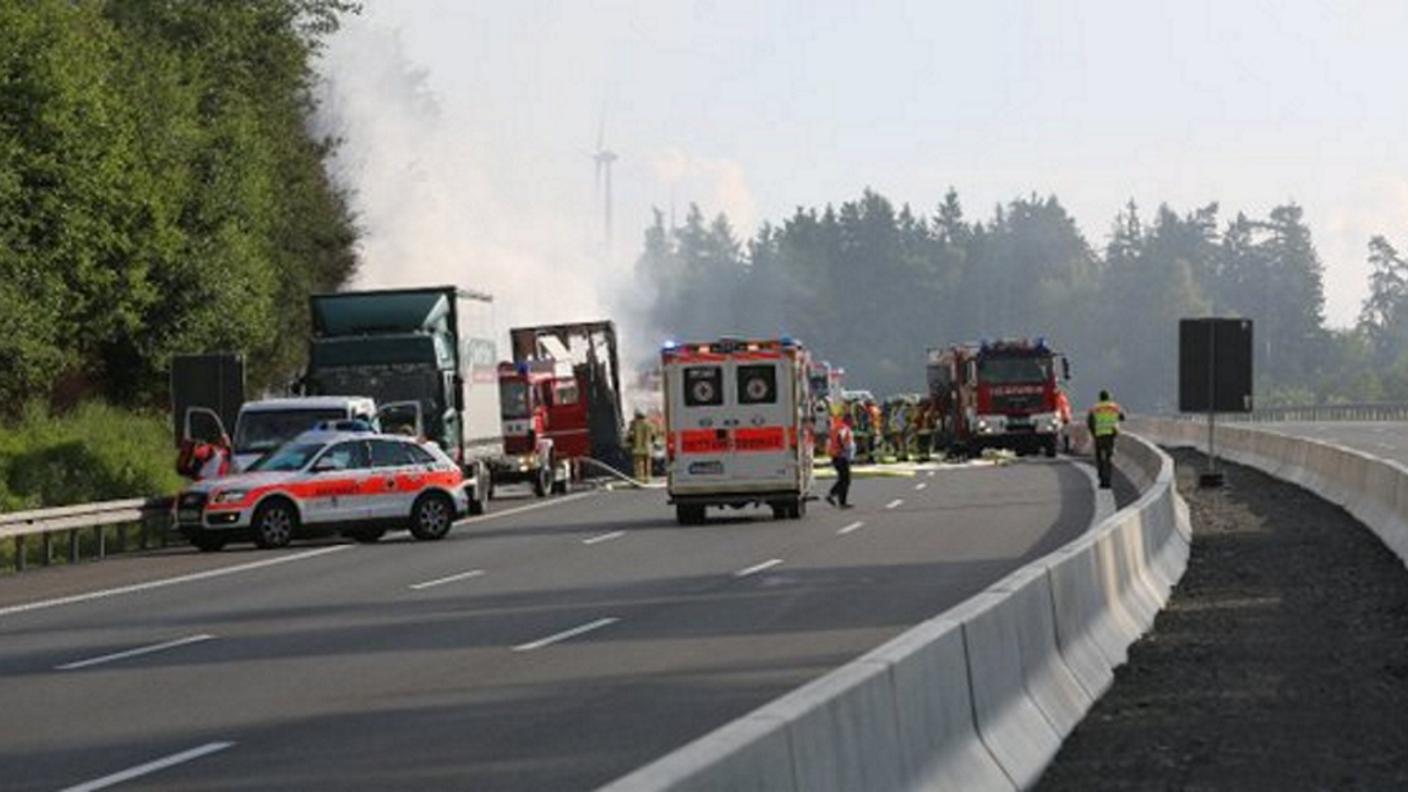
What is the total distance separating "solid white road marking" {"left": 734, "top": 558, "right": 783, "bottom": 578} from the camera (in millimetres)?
29100

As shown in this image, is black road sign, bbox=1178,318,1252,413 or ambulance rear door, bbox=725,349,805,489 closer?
ambulance rear door, bbox=725,349,805,489

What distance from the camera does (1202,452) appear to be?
77000 millimetres

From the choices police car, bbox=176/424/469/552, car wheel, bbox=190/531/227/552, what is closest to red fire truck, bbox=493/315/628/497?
police car, bbox=176/424/469/552

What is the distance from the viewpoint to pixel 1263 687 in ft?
57.2

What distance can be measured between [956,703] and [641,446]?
53.4 m

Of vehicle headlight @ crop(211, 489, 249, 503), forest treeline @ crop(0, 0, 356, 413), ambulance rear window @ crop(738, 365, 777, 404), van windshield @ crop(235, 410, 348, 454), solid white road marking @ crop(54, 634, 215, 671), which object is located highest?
forest treeline @ crop(0, 0, 356, 413)

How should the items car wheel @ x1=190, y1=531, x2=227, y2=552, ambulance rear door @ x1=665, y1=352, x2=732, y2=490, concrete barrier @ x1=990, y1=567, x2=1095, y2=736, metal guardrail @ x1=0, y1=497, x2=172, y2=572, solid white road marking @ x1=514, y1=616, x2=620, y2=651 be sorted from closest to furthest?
concrete barrier @ x1=990, y1=567, x2=1095, y2=736
solid white road marking @ x1=514, y1=616, x2=620, y2=651
metal guardrail @ x1=0, y1=497, x2=172, y2=572
car wheel @ x1=190, y1=531, x2=227, y2=552
ambulance rear door @ x1=665, y1=352, x2=732, y2=490

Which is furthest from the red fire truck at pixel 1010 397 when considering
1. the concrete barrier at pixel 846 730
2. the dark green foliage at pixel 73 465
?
the concrete barrier at pixel 846 730

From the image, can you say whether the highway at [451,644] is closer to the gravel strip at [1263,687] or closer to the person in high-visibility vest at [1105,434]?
the gravel strip at [1263,687]

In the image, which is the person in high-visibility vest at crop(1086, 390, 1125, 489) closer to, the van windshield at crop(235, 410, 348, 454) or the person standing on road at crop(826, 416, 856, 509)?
the person standing on road at crop(826, 416, 856, 509)

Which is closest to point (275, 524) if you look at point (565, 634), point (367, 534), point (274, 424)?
point (367, 534)

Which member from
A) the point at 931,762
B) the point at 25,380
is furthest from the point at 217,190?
the point at 931,762

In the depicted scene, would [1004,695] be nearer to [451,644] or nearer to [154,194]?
[451,644]

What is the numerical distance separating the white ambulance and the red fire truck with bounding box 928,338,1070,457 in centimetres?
3198
